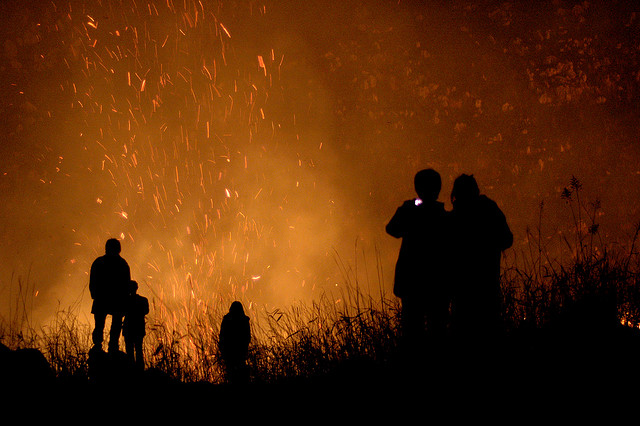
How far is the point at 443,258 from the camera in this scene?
112 inches

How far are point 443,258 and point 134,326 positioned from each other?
3.18m

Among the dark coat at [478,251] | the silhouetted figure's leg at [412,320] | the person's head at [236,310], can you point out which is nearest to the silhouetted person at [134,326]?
the person's head at [236,310]

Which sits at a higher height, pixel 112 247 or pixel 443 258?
pixel 112 247

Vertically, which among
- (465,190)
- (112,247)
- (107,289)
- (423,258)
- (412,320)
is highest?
(112,247)

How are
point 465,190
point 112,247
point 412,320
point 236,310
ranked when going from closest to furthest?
1. point 412,320
2. point 465,190
3. point 236,310
4. point 112,247

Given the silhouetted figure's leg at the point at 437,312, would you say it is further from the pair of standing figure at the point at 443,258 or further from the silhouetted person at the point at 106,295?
the silhouetted person at the point at 106,295

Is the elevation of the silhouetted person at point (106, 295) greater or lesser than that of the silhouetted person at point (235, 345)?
greater

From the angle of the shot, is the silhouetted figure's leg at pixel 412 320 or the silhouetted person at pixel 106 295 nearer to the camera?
the silhouetted figure's leg at pixel 412 320

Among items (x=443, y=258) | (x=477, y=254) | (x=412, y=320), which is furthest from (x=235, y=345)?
(x=477, y=254)

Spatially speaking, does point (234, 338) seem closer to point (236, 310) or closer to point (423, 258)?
point (236, 310)

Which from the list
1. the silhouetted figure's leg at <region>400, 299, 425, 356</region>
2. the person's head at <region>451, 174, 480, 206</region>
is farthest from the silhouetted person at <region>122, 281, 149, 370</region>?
the person's head at <region>451, 174, 480, 206</region>

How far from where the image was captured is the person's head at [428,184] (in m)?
2.80

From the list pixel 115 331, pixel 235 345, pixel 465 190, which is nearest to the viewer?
pixel 465 190

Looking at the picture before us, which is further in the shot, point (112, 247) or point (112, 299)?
point (112, 247)
